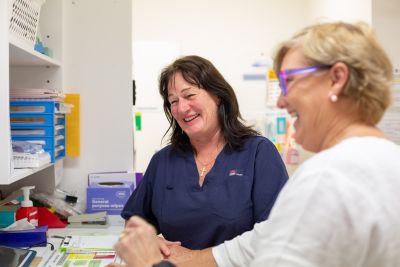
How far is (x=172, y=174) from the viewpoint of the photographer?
1.47 m

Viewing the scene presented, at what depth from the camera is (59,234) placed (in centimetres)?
171

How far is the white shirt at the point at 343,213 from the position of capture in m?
0.62

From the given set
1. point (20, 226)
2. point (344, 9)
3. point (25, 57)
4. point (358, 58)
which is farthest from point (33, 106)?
point (344, 9)

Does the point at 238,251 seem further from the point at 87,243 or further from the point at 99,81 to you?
the point at 99,81

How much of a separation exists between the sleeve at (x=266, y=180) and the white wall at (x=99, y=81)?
35.9 inches

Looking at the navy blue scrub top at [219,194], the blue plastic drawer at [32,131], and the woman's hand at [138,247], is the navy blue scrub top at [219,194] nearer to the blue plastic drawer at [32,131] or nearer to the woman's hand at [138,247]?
the woman's hand at [138,247]

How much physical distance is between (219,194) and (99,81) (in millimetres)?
1054

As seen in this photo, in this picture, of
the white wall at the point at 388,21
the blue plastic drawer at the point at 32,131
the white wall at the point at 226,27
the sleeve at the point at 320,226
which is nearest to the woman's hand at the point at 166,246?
the sleeve at the point at 320,226

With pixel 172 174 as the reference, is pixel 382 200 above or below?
above

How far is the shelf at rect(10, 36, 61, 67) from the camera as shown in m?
1.39

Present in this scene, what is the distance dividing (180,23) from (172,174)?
213 centimetres

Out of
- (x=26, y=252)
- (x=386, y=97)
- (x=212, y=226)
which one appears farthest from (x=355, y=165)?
(x=26, y=252)

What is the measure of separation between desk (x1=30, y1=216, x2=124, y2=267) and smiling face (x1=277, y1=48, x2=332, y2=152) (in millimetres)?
947

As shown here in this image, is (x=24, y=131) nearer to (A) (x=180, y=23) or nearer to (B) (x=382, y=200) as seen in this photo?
(B) (x=382, y=200)
